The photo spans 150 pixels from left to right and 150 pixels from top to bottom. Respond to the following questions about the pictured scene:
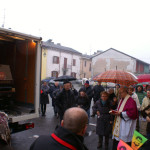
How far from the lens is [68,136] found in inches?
60.3

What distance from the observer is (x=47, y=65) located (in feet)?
123

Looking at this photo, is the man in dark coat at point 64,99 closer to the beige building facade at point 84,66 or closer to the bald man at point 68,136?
the bald man at point 68,136

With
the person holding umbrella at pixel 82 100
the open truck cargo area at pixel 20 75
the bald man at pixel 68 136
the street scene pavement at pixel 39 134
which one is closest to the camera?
the bald man at pixel 68 136

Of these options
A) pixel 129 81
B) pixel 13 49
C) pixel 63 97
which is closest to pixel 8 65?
pixel 13 49

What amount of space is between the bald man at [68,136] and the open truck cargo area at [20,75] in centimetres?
322

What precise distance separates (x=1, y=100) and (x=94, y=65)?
33834 millimetres

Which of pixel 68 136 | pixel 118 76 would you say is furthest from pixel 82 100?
pixel 68 136

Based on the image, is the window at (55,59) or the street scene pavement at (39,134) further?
the window at (55,59)

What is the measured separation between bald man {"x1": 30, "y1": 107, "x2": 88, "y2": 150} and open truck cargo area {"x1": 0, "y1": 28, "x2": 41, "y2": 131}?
322 cm

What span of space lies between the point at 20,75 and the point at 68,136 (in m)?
4.66

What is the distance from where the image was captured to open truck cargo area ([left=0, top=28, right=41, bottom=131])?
5.01 m

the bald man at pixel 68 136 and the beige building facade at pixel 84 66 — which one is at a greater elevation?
the beige building facade at pixel 84 66

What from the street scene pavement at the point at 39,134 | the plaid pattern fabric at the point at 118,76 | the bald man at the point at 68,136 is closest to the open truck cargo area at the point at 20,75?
the street scene pavement at the point at 39,134

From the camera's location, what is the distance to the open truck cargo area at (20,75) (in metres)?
5.01
